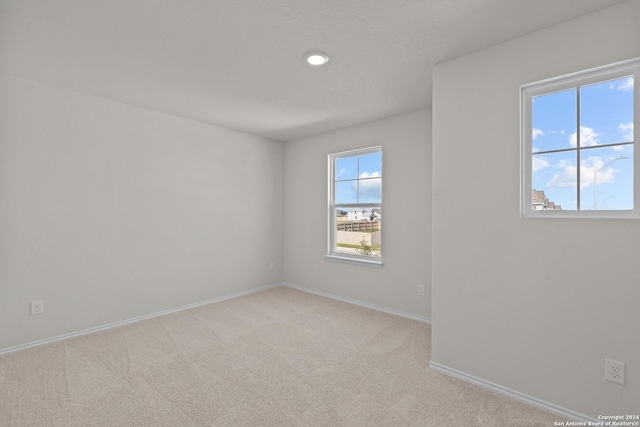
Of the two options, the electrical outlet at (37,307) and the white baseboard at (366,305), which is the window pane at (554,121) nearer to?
the white baseboard at (366,305)

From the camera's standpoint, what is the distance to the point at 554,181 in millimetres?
1959

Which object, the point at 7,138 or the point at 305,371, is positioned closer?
the point at 305,371

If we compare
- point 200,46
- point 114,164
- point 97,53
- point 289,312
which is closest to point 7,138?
point 114,164

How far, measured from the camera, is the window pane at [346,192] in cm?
428

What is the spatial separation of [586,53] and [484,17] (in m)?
0.65

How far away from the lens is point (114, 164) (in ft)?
10.6

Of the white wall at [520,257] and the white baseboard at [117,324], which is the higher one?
the white wall at [520,257]

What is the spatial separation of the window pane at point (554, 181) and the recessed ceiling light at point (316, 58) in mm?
1685

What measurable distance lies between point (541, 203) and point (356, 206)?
8.00ft

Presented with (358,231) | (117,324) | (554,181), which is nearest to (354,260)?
(358,231)

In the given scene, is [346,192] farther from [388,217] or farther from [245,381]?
[245,381]

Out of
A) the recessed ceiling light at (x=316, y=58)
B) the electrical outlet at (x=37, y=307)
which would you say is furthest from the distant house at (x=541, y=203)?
the electrical outlet at (x=37, y=307)

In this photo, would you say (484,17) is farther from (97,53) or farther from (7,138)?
(7,138)

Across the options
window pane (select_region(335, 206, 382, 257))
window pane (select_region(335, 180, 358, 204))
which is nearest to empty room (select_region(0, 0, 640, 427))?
window pane (select_region(335, 206, 382, 257))
